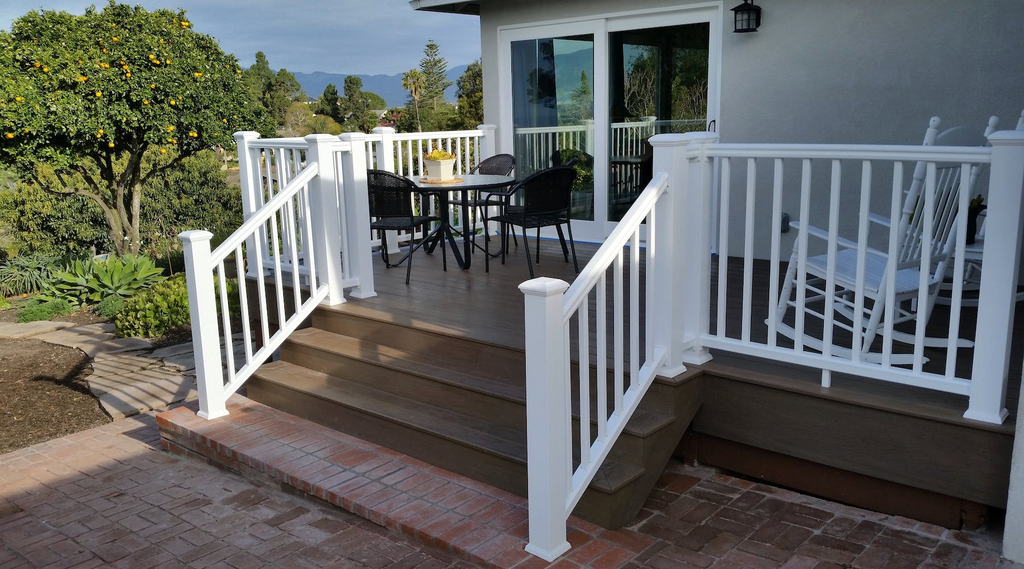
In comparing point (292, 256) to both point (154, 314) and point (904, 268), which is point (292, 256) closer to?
point (904, 268)

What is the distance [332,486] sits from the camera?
3436 mm

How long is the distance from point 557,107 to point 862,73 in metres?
2.64

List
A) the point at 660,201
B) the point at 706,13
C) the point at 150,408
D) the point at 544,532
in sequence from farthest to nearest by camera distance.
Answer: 1. the point at 706,13
2. the point at 150,408
3. the point at 660,201
4. the point at 544,532

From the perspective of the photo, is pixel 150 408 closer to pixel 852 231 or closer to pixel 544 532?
pixel 544 532

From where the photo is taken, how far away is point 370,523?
130 inches

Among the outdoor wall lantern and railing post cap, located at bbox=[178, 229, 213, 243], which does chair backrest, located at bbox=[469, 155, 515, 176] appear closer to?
the outdoor wall lantern

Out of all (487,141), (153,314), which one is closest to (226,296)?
(487,141)

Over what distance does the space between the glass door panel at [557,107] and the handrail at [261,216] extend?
2.83 m

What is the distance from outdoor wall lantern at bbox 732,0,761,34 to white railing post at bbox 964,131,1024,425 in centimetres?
325

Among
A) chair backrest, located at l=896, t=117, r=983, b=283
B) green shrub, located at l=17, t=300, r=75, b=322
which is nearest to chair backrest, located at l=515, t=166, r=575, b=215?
chair backrest, located at l=896, t=117, r=983, b=283

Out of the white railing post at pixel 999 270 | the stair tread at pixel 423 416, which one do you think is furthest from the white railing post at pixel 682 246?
the white railing post at pixel 999 270

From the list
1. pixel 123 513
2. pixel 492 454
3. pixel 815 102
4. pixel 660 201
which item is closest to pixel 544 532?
pixel 492 454

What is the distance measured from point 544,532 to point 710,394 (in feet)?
3.55

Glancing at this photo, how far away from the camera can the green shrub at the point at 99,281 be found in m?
8.85
